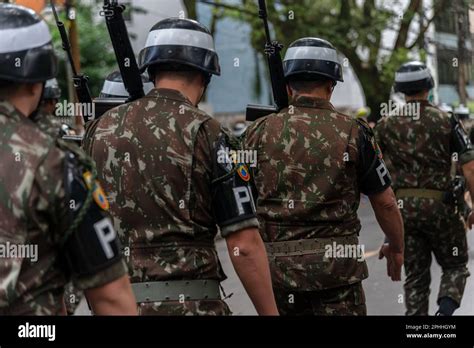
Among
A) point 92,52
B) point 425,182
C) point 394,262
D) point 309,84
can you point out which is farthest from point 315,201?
point 92,52

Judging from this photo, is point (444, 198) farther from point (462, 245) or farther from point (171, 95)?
point (171, 95)

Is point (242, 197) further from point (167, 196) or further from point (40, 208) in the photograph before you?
point (40, 208)

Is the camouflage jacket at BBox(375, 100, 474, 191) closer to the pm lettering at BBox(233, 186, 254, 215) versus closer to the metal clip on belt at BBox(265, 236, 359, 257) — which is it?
the metal clip on belt at BBox(265, 236, 359, 257)

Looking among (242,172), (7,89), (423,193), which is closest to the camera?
(7,89)

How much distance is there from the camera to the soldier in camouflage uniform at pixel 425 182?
19.9 feet

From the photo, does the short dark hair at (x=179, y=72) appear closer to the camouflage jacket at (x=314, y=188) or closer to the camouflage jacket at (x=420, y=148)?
the camouflage jacket at (x=314, y=188)

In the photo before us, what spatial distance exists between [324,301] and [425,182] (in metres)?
1.96

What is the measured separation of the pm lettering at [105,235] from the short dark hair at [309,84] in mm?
2164

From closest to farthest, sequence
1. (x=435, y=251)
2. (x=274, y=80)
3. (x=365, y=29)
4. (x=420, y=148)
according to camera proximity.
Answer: (x=274, y=80) → (x=420, y=148) → (x=435, y=251) → (x=365, y=29)

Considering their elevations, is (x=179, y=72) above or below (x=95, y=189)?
above

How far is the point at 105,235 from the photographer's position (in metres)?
2.55

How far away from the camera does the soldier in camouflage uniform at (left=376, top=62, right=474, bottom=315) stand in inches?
239

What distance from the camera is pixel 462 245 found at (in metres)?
6.37
